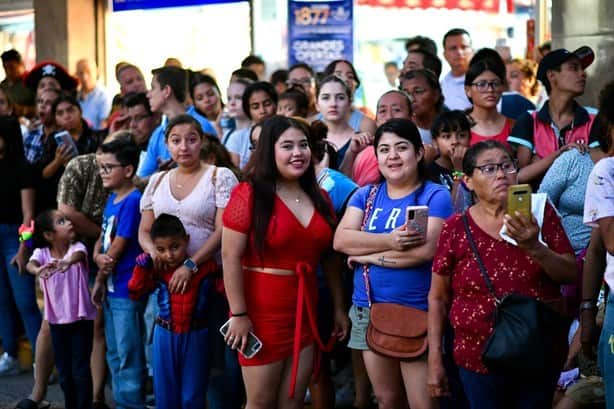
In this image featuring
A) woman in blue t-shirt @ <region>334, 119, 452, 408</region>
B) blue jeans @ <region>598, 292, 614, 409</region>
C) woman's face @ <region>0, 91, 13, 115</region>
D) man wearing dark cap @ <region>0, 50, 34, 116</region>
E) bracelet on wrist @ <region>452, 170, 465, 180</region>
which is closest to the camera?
blue jeans @ <region>598, 292, 614, 409</region>

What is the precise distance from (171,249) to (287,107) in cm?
178

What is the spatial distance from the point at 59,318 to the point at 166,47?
28.8ft

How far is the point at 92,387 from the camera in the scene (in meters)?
8.40

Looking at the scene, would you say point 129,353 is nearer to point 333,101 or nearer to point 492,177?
point 333,101

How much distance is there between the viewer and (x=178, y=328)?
7574 millimetres

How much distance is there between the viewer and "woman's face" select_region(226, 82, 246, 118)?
392 inches

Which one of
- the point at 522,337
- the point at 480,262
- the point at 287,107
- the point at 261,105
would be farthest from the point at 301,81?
the point at 522,337

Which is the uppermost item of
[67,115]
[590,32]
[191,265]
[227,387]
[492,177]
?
[590,32]

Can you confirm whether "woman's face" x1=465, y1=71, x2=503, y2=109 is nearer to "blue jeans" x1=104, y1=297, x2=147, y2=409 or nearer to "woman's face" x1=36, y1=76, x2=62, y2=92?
"blue jeans" x1=104, y1=297, x2=147, y2=409

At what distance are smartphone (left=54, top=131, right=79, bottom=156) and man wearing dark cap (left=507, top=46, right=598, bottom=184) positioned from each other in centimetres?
387

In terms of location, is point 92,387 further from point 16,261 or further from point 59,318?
point 16,261

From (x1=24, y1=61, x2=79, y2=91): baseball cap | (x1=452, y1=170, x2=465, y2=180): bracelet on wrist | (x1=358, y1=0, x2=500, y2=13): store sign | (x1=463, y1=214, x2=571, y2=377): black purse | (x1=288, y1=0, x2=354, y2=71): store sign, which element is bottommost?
(x1=463, y1=214, x2=571, y2=377): black purse

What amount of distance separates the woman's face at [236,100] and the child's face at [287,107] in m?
1.05

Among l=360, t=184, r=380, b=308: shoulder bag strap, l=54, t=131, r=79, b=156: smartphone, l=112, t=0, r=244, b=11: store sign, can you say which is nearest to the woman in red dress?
l=360, t=184, r=380, b=308: shoulder bag strap
